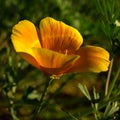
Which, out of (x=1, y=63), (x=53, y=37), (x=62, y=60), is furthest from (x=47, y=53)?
(x=1, y=63)

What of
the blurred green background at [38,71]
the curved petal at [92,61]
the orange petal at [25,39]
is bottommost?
the blurred green background at [38,71]

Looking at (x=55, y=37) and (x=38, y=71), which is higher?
(x=55, y=37)

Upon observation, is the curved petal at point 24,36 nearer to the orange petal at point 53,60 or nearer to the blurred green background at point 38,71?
the orange petal at point 53,60

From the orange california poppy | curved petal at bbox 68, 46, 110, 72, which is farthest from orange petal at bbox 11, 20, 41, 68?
curved petal at bbox 68, 46, 110, 72

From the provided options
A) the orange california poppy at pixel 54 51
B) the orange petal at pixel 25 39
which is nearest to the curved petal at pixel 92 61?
the orange california poppy at pixel 54 51

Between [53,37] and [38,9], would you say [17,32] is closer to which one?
[53,37]

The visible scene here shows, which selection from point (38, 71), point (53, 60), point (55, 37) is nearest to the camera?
point (53, 60)

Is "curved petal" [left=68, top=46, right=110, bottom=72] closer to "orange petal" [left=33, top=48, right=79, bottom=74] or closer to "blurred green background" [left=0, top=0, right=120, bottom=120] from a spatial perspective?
"orange petal" [left=33, top=48, right=79, bottom=74]

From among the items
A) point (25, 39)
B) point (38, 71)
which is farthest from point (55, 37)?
point (38, 71)

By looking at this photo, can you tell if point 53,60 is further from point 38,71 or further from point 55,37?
point 38,71
